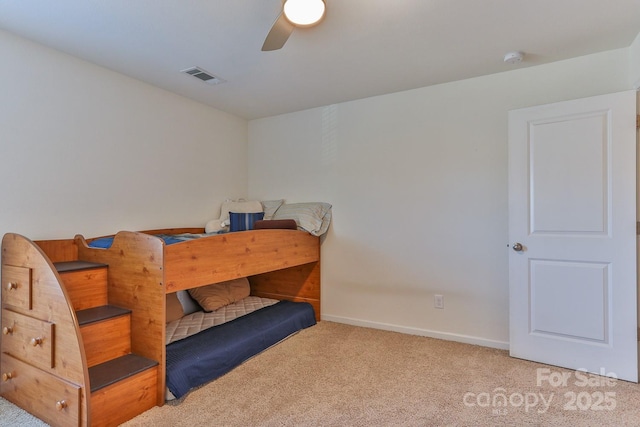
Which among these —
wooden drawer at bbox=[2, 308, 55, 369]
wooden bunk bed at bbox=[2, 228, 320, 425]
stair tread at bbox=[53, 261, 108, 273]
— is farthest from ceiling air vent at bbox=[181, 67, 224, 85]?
wooden drawer at bbox=[2, 308, 55, 369]

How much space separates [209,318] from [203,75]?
197 centimetres

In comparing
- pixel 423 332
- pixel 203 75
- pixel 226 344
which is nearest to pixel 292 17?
pixel 203 75

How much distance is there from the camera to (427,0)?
179 centimetres

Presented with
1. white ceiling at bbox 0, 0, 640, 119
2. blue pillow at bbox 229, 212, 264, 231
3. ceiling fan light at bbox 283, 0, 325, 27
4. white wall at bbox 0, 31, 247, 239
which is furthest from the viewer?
blue pillow at bbox 229, 212, 264, 231

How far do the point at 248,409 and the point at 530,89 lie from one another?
9.59 ft

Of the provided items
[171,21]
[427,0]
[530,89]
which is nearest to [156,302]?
[171,21]

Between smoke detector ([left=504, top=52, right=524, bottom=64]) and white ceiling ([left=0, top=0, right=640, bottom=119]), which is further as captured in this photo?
smoke detector ([left=504, top=52, right=524, bottom=64])

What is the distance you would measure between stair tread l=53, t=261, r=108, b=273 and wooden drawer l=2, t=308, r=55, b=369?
0.96ft

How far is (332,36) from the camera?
2.13m

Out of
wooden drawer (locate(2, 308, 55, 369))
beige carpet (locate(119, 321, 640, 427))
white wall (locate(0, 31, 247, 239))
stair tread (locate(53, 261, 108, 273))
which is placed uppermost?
white wall (locate(0, 31, 247, 239))

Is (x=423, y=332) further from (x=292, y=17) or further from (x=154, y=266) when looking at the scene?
(x=292, y=17)

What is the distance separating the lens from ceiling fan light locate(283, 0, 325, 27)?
162 centimetres

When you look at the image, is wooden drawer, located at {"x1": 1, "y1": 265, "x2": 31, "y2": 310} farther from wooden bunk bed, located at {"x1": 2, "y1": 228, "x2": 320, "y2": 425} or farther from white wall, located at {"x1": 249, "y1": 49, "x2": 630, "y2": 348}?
white wall, located at {"x1": 249, "y1": 49, "x2": 630, "y2": 348}

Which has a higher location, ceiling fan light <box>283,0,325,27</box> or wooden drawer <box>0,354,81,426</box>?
ceiling fan light <box>283,0,325,27</box>
